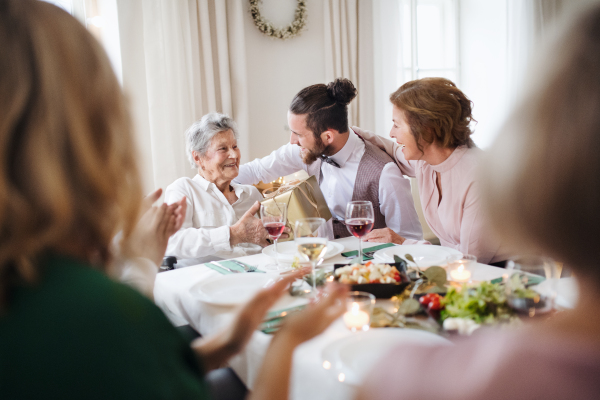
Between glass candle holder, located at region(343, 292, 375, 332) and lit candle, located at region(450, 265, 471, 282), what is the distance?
462 mm

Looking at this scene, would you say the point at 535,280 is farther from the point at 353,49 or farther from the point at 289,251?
the point at 353,49

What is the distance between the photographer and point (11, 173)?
523 mm

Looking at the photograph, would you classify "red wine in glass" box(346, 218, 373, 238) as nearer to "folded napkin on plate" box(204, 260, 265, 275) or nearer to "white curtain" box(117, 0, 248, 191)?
"folded napkin on plate" box(204, 260, 265, 275)

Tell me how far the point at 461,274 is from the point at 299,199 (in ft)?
3.20

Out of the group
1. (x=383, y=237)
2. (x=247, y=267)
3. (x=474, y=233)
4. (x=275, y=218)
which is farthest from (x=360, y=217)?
(x=474, y=233)

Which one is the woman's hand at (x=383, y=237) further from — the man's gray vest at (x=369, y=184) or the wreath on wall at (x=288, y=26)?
the wreath on wall at (x=288, y=26)

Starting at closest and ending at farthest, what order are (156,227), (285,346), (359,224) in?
1. (285,346)
2. (156,227)
3. (359,224)

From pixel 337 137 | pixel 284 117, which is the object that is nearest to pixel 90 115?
pixel 337 137

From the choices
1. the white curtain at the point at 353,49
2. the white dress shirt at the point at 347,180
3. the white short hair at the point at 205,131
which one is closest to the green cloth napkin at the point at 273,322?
the white dress shirt at the point at 347,180

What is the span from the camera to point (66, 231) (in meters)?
0.54

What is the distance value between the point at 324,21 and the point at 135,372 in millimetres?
4199

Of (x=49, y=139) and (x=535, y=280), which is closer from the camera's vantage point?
(x=49, y=139)

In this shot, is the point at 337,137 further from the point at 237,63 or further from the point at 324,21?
the point at 324,21

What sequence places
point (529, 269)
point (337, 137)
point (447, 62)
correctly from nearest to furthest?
1. point (529, 269)
2. point (337, 137)
3. point (447, 62)
